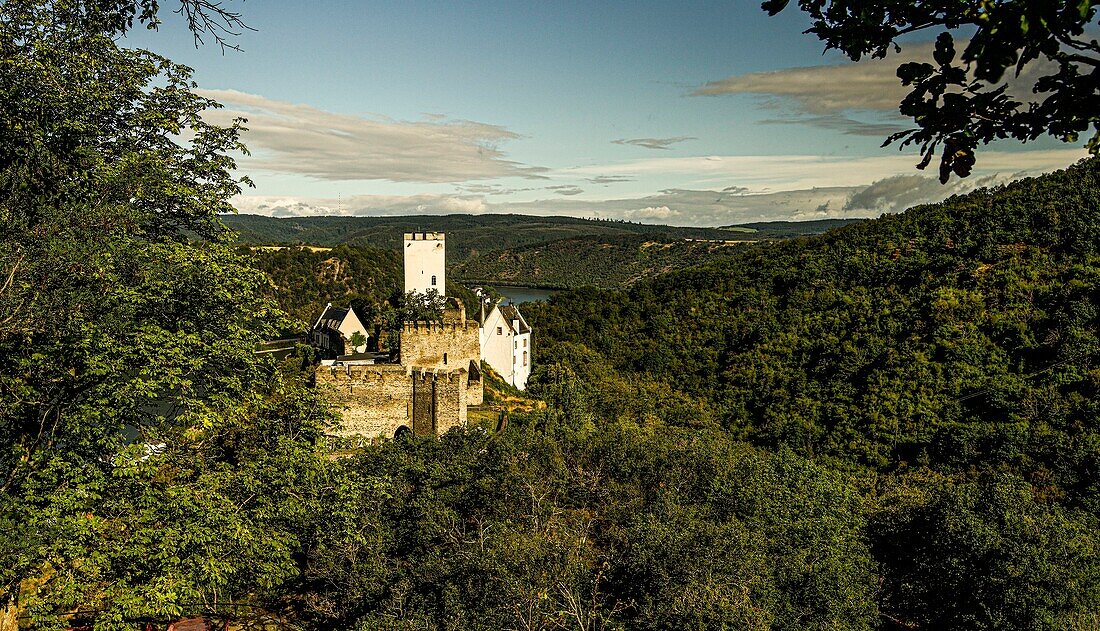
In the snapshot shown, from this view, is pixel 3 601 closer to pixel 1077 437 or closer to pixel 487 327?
pixel 487 327

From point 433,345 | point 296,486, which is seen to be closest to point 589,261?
point 433,345

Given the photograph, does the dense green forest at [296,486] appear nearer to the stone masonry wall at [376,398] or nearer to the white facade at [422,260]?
the stone masonry wall at [376,398]

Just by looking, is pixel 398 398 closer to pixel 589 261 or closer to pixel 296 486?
pixel 296 486

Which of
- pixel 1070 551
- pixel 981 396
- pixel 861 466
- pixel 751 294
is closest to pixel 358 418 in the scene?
pixel 1070 551

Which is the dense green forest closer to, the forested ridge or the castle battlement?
the forested ridge

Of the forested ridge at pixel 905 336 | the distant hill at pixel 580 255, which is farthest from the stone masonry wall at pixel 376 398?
the distant hill at pixel 580 255

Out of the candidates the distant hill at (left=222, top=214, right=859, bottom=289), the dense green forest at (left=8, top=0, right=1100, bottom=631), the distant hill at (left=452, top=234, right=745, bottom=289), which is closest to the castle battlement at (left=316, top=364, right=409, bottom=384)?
the dense green forest at (left=8, top=0, right=1100, bottom=631)
